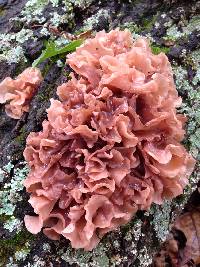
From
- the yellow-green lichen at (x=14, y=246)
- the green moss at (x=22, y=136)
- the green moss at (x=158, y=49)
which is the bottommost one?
the yellow-green lichen at (x=14, y=246)

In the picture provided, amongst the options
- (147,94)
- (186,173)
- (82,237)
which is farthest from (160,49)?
(82,237)

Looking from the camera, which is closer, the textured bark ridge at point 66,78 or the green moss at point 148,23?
the textured bark ridge at point 66,78

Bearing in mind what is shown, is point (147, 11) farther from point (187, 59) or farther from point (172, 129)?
point (172, 129)

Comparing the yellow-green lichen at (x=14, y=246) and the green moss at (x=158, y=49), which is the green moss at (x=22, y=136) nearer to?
the yellow-green lichen at (x=14, y=246)

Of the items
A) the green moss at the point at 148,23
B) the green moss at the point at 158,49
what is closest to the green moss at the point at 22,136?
the green moss at the point at 158,49

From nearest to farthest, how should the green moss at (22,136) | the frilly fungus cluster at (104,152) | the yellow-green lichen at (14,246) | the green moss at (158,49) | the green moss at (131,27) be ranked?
the frilly fungus cluster at (104,152) → the yellow-green lichen at (14,246) → the green moss at (22,136) → the green moss at (158,49) → the green moss at (131,27)

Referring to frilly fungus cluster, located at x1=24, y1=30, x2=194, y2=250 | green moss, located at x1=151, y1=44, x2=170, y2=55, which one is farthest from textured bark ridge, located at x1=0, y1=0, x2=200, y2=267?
frilly fungus cluster, located at x1=24, y1=30, x2=194, y2=250

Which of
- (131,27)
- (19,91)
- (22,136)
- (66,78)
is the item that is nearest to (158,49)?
(131,27)

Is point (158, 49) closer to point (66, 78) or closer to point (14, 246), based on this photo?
point (66, 78)
